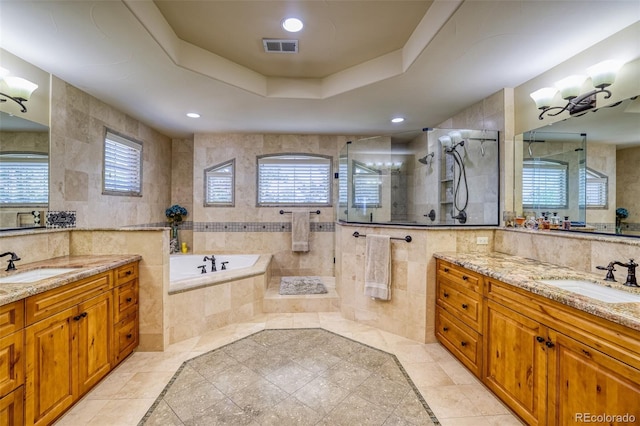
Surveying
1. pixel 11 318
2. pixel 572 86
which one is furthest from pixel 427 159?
pixel 11 318

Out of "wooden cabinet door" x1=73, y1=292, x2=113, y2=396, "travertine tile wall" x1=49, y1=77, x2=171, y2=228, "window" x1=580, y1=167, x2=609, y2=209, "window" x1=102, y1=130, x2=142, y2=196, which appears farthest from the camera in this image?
"window" x1=102, y1=130, x2=142, y2=196

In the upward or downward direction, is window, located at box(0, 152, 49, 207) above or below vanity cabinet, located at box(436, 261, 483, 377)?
above

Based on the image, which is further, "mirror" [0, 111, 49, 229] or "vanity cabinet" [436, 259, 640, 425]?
"mirror" [0, 111, 49, 229]

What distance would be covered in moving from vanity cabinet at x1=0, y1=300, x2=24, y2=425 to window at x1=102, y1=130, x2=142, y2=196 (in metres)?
2.06

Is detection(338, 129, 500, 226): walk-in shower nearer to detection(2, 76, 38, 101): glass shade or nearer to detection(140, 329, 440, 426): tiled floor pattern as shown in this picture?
detection(140, 329, 440, 426): tiled floor pattern

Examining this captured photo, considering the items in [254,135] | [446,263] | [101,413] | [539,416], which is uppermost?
[254,135]

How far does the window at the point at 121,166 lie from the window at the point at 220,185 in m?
0.92

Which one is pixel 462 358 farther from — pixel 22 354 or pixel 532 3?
pixel 22 354

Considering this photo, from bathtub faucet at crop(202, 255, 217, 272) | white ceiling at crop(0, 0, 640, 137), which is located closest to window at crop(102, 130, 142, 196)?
white ceiling at crop(0, 0, 640, 137)

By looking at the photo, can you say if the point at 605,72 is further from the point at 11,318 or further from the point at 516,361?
the point at 11,318

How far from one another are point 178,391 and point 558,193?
11.0 ft

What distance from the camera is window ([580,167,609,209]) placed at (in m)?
1.82

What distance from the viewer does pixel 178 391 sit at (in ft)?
5.96

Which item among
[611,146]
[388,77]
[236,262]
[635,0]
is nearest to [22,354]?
[236,262]
